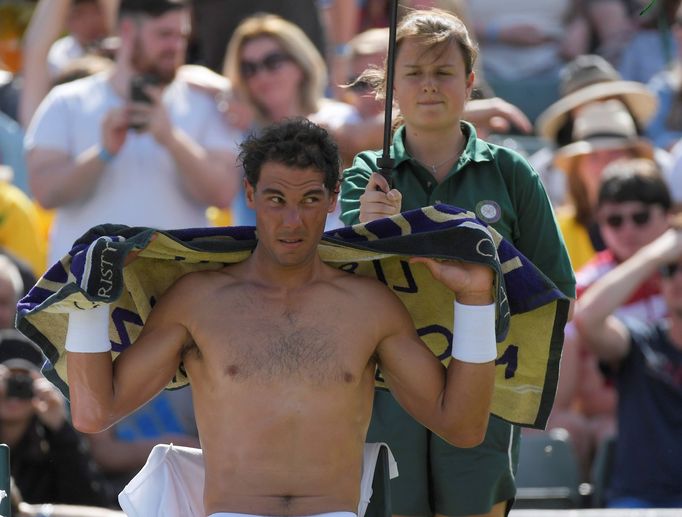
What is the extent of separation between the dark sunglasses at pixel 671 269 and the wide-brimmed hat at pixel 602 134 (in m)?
1.26

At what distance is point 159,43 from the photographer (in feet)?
22.6

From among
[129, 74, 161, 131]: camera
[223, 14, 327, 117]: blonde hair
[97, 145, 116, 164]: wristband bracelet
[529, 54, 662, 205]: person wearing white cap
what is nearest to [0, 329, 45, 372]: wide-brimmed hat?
[97, 145, 116, 164]: wristband bracelet

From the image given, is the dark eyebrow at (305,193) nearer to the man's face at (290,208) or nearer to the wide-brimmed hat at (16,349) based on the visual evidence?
the man's face at (290,208)

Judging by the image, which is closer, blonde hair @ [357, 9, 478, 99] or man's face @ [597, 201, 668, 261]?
blonde hair @ [357, 9, 478, 99]

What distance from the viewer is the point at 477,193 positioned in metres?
4.34

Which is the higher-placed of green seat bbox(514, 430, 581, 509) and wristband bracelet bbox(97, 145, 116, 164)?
wristband bracelet bbox(97, 145, 116, 164)

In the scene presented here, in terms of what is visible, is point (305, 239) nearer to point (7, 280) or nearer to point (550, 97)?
point (7, 280)

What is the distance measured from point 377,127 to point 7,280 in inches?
67.9

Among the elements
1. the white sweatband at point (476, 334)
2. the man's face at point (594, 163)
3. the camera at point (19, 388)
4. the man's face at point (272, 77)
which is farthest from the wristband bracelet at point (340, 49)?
the white sweatband at point (476, 334)

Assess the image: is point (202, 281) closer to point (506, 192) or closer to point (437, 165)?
point (437, 165)

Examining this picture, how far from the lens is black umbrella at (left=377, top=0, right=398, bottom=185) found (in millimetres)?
4074

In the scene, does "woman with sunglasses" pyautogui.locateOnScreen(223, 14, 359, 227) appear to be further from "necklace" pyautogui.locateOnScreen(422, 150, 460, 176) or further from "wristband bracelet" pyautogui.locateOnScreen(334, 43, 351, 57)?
"necklace" pyautogui.locateOnScreen(422, 150, 460, 176)

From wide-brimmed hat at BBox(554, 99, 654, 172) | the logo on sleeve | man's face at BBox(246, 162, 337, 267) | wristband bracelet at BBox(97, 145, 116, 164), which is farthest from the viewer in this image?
wide-brimmed hat at BBox(554, 99, 654, 172)

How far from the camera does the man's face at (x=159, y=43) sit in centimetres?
684
